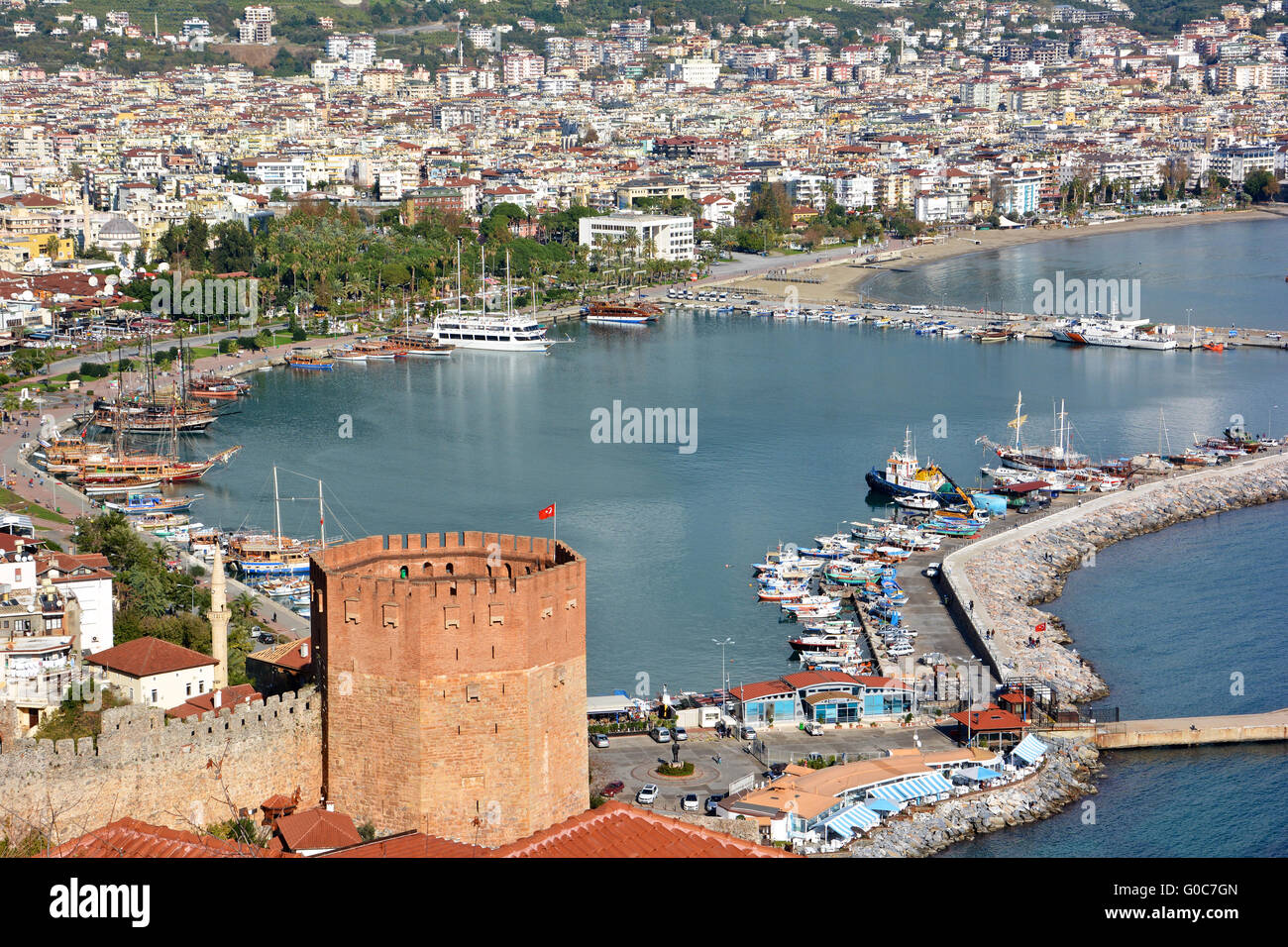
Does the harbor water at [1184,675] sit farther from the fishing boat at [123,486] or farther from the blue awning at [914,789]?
the fishing boat at [123,486]

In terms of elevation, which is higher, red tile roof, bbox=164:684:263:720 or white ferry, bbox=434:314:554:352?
white ferry, bbox=434:314:554:352

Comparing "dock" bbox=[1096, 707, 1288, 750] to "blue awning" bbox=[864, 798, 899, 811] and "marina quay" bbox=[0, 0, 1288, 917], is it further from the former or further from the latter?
"blue awning" bbox=[864, 798, 899, 811]

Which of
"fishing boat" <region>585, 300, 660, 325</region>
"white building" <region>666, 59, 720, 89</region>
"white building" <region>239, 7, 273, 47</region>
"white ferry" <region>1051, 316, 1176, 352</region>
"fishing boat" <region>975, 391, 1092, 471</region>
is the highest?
"white building" <region>239, 7, 273, 47</region>

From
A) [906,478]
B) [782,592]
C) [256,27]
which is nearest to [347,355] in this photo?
[906,478]

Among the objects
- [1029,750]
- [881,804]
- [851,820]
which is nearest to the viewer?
Result: [851,820]

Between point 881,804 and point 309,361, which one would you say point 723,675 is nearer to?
point 881,804

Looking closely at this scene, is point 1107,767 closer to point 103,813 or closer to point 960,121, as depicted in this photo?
point 103,813

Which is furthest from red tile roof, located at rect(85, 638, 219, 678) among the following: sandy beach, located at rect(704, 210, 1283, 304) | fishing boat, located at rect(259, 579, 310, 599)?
sandy beach, located at rect(704, 210, 1283, 304)
